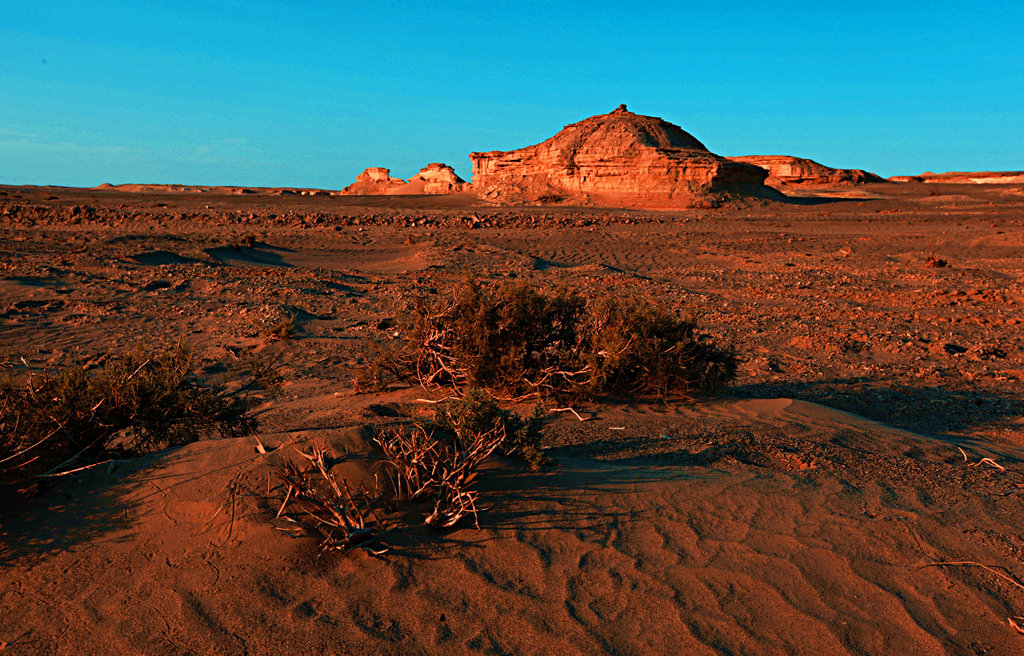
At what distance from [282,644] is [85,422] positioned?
195cm

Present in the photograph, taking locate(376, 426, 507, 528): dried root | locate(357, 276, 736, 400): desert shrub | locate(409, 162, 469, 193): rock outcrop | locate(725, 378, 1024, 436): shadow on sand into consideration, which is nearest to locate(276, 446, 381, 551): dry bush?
locate(376, 426, 507, 528): dried root

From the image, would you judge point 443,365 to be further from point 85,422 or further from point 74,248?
point 74,248

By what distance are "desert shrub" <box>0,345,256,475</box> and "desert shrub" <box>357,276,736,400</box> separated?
1731 mm

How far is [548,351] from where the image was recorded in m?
5.70

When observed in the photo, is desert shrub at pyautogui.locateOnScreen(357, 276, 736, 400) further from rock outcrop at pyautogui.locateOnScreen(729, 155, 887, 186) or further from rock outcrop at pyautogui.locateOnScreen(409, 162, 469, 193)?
rock outcrop at pyautogui.locateOnScreen(729, 155, 887, 186)

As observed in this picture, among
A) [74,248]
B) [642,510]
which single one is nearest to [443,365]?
[642,510]

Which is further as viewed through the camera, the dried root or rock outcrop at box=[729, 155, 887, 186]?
rock outcrop at box=[729, 155, 887, 186]

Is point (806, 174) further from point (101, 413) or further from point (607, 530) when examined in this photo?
point (101, 413)

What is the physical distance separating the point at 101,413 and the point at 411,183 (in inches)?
2359

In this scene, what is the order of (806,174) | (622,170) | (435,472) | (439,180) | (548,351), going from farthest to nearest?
(806,174) < (439,180) < (622,170) < (548,351) < (435,472)

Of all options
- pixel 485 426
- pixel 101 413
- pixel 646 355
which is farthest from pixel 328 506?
pixel 646 355

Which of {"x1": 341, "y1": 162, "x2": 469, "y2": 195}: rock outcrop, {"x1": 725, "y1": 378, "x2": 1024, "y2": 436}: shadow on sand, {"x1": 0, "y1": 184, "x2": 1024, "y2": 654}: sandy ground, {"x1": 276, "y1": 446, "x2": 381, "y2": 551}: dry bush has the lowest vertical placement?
{"x1": 725, "y1": 378, "x2": 1024, "y2": 436}: shadow on sand

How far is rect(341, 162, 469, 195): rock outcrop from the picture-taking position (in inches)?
2232

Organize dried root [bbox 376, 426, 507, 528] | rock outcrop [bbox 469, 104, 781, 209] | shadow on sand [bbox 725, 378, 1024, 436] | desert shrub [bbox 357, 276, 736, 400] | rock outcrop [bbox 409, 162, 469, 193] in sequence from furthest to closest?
rock outcrop [bbox 409, 162, 469, 193], rock outcrop [bbox 469, 104, 781, 209], shadow on sand [bbox 725, 378, 1024, 436], desert shrub [bbox 357, 276, 736, 400], dried root [bbox 376, 426, 507, 528]
